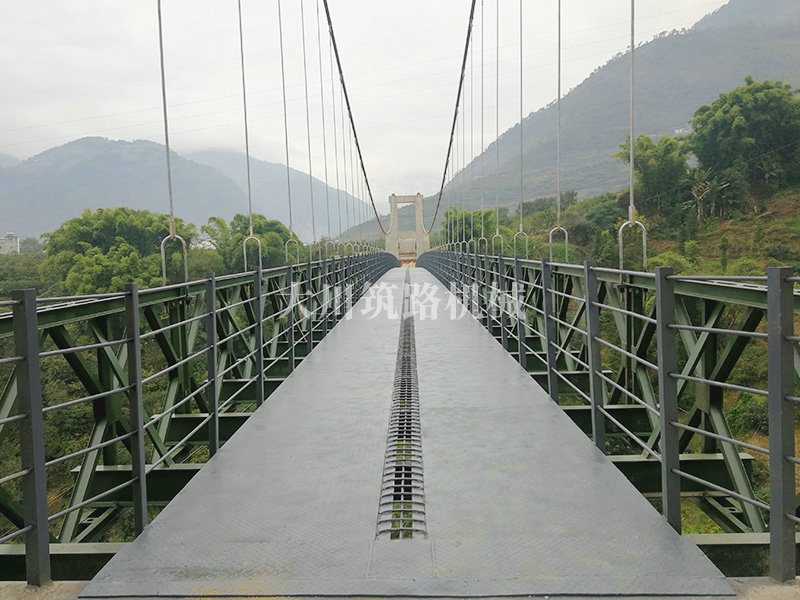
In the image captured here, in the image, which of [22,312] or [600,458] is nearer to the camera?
[22,312]

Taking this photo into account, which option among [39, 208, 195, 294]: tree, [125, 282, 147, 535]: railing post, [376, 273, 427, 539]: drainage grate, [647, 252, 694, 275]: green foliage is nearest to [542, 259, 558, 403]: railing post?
[376, 273, 427, 539]: drainage grate

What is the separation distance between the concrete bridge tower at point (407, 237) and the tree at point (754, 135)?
19.2 meters

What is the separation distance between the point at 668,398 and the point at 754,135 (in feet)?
120

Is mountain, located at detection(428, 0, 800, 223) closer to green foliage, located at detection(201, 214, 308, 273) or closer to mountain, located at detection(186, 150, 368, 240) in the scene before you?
green foliage, located at detection(201, 214, 308, 273)

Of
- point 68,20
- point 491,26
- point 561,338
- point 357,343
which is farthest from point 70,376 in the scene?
point 68,20

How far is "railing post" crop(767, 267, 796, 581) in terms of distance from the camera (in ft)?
4.85

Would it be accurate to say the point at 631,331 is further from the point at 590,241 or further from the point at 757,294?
the point at 590,241

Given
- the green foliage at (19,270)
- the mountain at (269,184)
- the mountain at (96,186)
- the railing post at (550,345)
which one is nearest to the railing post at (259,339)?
the railing post at (550,345)

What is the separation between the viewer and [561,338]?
474 centimetres

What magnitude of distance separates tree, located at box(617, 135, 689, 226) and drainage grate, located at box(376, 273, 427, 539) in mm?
32179

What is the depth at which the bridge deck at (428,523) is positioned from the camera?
1.59 meters

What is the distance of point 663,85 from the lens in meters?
63.6

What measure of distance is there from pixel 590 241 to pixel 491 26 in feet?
66.2

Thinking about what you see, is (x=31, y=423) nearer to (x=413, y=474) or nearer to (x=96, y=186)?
(x=413, y=474)
